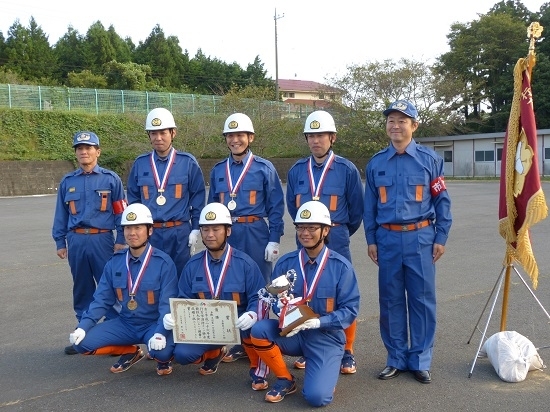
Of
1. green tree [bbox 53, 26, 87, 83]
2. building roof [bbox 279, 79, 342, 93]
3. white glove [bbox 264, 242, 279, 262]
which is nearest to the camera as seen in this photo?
white glove [bbox 264, 242, 279, 262]

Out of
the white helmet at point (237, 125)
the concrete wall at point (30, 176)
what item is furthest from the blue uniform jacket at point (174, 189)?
the concrete wall at point (30, 176)

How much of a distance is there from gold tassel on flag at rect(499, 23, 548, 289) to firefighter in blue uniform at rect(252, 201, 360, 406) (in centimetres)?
167

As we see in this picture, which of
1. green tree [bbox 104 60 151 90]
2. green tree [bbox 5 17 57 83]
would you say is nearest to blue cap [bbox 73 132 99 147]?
green tree [bbox 104 60 151 90]

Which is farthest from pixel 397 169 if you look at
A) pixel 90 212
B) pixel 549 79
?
pixel 549 79

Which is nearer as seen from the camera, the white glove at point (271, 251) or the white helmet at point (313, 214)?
the white helmet at point (313, 214)

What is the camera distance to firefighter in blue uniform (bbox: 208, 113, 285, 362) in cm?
571

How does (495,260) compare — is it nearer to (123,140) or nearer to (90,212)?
(90,212)

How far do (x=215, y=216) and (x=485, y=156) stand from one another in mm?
36117

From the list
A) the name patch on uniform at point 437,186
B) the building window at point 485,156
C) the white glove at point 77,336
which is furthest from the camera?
the building window at point 485,156

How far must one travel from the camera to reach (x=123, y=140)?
3419 cm

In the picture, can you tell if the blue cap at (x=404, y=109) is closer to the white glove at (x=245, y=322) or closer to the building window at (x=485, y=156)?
the white glove at (x=245, y=322)

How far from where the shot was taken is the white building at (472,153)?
3697cm

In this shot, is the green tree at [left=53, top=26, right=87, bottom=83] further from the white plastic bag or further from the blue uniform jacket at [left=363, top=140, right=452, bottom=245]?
the white plastic bag

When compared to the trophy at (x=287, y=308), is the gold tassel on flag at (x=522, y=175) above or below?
above
